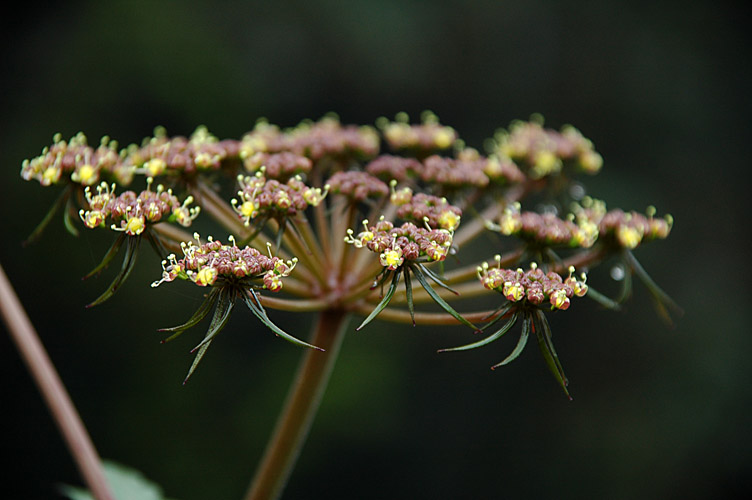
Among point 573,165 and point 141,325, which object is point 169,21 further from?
point 573,165

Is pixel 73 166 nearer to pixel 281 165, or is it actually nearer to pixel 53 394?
pixel 281 165

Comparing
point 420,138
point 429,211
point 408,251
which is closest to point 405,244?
point 408,251

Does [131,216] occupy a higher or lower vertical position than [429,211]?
lower

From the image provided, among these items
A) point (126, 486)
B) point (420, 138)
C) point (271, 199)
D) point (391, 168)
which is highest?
point (420, 138)

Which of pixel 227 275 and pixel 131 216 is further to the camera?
pixel 131 216

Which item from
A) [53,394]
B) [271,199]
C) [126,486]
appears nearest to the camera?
[53,394]

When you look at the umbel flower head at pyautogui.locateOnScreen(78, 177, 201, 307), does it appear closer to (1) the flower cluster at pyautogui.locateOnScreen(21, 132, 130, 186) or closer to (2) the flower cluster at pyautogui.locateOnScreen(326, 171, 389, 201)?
(1) the flower cluster at pyautogui.locateOnScreen(21, 132, 130, 186)
